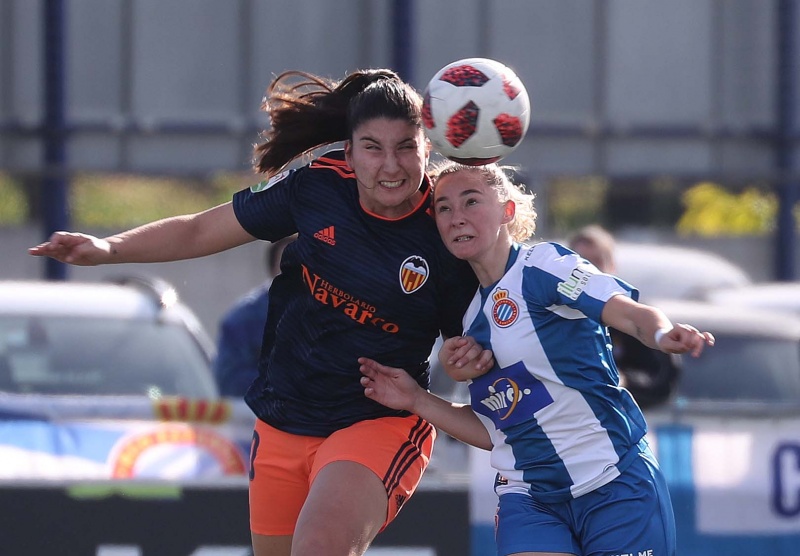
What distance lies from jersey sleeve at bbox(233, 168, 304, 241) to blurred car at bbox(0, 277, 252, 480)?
0.67 metres

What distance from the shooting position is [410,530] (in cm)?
620

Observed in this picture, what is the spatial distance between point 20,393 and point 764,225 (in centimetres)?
1710

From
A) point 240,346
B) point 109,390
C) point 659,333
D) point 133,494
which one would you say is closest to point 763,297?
point 240,346

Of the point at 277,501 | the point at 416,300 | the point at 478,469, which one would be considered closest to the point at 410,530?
the point at 478,469

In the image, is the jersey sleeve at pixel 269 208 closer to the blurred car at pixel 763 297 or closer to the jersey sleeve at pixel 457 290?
the jersey sleeve at pixel 457 290

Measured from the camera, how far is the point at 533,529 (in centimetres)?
439

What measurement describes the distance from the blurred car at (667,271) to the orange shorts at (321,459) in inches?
337

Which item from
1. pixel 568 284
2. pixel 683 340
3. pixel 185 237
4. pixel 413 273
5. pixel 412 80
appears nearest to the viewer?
pixel 683 340

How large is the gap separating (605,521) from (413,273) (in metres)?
1.03

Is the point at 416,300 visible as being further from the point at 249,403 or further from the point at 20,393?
the point at 20,393

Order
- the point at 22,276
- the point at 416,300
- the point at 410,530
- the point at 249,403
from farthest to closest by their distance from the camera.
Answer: the point at 22,276, the point at 410,530, the point at 249,403, the point at 416,300

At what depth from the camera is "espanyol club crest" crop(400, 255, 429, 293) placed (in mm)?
4449

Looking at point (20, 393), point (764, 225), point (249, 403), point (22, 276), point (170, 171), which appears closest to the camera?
point (249, 403)

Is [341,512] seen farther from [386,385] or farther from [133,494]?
[133,494]
